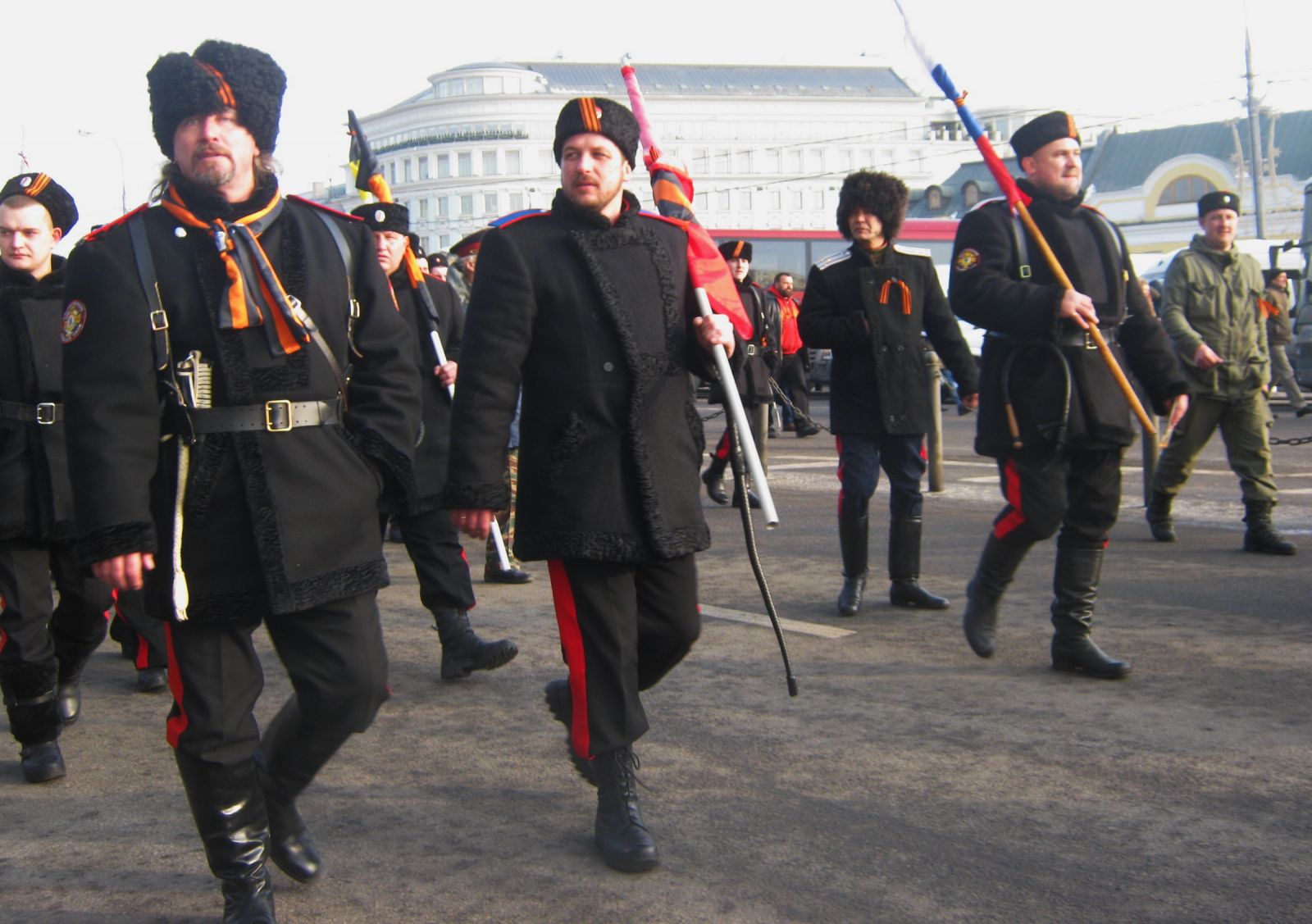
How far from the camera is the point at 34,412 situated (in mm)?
4723

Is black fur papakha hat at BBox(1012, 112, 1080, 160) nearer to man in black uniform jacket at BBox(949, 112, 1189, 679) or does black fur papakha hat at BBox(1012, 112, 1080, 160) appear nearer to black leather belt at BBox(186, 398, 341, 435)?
man in black uniform jacket at BBox(949, 112, 1189, 679)

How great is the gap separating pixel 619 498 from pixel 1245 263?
5837mm

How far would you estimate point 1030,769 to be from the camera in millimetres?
4250

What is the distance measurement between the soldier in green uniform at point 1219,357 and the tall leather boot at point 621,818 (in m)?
5.19

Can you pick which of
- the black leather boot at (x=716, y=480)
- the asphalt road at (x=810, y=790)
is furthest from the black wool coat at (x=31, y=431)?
the black leather boot at (x=716, y=480)

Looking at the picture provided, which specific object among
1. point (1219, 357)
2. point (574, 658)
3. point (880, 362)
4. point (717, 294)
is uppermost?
point (717, 294)

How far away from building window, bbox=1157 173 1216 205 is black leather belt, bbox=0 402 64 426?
6721cm

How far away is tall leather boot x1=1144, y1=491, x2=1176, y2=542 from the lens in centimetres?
835

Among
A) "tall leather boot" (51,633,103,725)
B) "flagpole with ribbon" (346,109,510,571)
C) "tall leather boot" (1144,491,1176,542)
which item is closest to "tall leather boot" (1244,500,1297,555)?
"tall leather boot" (1144,491,1176,542)

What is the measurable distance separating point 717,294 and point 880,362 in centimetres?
289

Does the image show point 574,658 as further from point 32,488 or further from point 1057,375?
point 1057,375

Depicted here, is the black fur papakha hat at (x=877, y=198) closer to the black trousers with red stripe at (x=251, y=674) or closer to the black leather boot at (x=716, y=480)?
the black trousers with red stripe at (x=251, y=674)

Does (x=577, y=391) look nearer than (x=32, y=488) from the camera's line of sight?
Yes

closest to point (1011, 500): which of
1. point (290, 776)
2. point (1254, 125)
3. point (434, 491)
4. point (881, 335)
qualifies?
point (881, 335)
